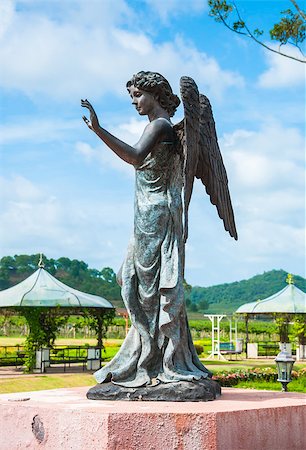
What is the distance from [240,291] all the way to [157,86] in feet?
381

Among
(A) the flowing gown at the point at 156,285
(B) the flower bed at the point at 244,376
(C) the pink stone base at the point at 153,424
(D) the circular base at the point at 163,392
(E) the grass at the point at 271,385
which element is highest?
(A) the flowing gown at the point at 156,285

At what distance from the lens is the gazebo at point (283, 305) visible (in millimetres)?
29031

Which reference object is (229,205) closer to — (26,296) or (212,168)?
(212,168)

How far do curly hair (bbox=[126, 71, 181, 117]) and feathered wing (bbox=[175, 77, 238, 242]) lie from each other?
272 mm

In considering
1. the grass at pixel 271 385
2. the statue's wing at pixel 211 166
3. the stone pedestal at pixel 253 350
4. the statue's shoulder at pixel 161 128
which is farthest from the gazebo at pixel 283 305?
the statue's shoulder at pixel 161 128

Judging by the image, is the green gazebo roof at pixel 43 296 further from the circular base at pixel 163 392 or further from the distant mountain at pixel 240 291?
the distant mountain at pixel 240 291

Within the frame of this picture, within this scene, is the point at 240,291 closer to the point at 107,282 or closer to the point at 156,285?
the point at 107,282

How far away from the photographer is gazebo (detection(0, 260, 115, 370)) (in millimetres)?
21250

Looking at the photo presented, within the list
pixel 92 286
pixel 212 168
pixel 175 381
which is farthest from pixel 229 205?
pixel 92 286

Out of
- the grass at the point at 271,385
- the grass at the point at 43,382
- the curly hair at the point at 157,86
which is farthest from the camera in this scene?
the grass at the point at 43,382

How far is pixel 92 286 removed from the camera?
67.9 meters

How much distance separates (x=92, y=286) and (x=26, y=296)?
153 feet

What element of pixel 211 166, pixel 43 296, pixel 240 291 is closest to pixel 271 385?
pixel 43 296

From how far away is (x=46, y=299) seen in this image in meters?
21.4
